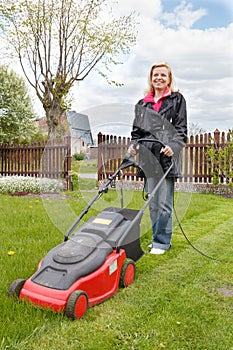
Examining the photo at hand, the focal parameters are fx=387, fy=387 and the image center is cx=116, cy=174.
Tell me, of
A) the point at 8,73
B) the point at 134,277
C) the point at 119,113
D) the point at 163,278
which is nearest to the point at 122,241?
the point at 134,277

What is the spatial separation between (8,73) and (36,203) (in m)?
15.2

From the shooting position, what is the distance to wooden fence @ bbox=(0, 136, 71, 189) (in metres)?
10.2

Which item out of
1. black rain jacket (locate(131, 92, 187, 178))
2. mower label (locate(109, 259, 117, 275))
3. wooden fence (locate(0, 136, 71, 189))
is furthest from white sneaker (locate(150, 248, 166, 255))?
wooden fence (locate(0, 136, 71, 189))

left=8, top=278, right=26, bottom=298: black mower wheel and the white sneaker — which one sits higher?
left=8, top=278, right=26, bottom=298: black mower wheel

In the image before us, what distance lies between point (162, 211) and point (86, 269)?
4.98 ft

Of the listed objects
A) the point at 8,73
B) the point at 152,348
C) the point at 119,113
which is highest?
the point at 8,73

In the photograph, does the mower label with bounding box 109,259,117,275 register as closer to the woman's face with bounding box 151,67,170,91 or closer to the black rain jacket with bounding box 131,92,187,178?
the black rain jacket with bounding box 131,92,187,178

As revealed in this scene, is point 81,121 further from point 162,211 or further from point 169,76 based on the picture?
point 162,211

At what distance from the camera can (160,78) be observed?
11.9 ft

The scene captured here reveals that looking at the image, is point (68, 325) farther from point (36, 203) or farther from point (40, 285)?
point (36, 203)

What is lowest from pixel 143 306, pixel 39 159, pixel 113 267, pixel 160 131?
pixel 143 306

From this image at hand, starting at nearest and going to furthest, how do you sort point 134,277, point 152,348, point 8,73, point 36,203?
point 152,348 → point 134,277 → point 36,203 → point 8,73

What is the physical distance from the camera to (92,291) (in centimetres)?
254

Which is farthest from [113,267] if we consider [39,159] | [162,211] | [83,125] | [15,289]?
[39,159]
